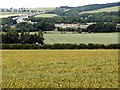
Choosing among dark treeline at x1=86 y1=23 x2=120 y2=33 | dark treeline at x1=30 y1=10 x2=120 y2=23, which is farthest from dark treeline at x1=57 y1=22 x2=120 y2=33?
dark treeline at x1=30 y1=10 x2=120 y2=23

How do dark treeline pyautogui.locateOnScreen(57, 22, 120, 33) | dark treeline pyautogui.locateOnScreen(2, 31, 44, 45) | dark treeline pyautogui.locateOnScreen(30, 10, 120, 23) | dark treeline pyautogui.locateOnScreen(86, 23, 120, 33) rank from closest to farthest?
1. dark treeline pyautogui.locateOnScreen(2, 31, 44, 45)
2. dark treeline pyautogui.locateOnScreen(86, 23, 120, 33)
3. dark treeline pyautogui.locateOnScreen(57, 22, 120, 33)
4. dark treeline pyautogui.locateOnScreen(30, 10, 120, 23)

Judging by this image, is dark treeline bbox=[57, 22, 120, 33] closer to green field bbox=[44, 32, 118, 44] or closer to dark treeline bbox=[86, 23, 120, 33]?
dark treeline bbox=[86, 23, 120, 33]

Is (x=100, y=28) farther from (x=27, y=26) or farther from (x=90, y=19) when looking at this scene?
(x=90, y=19)

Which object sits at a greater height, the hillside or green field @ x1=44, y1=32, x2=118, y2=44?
the hillside

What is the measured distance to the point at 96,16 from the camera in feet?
300

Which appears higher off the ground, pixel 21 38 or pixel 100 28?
pixel 21 38

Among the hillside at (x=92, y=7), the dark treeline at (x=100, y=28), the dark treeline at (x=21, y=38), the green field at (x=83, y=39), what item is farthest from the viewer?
the hillside at (x=92, y=7)

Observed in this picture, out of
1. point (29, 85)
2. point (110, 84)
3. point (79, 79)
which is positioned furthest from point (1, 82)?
point (110, 84)

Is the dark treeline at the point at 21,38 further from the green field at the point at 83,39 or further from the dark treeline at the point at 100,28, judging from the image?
the dark treeline at the point at 100,28

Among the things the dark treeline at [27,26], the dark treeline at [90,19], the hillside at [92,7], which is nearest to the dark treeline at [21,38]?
the dark treeline at [27,26]

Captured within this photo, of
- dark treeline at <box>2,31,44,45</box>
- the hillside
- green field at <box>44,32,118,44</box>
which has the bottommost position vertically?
green field at <box>44,32,118,44</box>

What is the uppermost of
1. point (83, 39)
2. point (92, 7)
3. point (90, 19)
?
point (92, 7)

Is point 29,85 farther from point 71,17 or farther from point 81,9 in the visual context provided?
point 81,9

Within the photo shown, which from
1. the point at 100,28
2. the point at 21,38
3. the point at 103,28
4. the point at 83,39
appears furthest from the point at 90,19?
the point at 21,38
